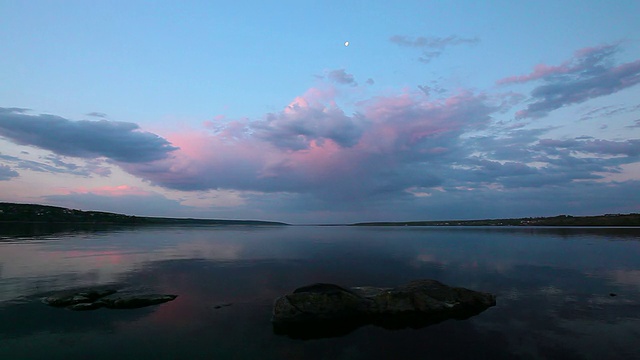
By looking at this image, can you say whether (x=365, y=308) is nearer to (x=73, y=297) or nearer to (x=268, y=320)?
(x=268, y=320)

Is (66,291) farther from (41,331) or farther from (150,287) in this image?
(41,331)

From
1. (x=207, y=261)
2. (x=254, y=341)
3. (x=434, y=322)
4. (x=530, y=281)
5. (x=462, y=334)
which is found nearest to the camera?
(x=254, y=341)

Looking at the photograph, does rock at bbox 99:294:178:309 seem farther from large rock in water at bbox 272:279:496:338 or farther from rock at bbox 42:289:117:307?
large rock in water at bbox 272:279:496:338

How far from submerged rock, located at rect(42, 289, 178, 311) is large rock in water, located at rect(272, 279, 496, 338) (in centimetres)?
968

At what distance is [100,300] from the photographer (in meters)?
23.2

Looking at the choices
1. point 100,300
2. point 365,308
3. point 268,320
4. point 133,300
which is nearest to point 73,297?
point 100,300

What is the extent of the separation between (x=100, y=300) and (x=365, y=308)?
18.2 m

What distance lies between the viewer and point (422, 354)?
50.1 ft

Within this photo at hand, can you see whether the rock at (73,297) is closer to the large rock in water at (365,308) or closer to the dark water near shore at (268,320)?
the dark water near shore at (268,320)

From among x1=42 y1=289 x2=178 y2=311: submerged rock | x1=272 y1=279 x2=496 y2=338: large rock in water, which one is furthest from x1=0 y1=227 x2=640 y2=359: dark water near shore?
x1=272 y1=279 x2=496 y2=338: large rock in water

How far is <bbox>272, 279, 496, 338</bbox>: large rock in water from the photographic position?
754 inches

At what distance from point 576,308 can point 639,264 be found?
30.1 m

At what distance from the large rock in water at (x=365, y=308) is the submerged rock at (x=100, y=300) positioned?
31.7ft

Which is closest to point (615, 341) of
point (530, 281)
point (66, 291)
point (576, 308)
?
point (576, 308)
